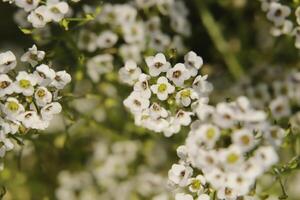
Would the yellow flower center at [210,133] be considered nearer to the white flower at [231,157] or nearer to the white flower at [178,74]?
the white flower at [231,157]

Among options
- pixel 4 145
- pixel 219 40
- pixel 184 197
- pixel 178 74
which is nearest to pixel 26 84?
pixel 4 145

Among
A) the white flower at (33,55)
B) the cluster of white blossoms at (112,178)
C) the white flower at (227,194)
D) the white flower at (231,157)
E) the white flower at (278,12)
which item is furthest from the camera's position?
the cluster of white blossoms at (112,178)

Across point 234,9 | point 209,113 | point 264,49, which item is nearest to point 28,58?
point 209,113

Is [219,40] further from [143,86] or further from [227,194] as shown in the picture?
[227,194]

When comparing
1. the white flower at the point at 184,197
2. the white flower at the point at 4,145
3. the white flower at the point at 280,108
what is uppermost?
the white flower at the point at 280,108

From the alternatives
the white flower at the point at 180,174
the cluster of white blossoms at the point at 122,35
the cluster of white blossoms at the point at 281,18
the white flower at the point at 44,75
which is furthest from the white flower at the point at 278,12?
the white flower at the point at 44,75

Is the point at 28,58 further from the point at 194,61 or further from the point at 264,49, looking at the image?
the point at 264,49
